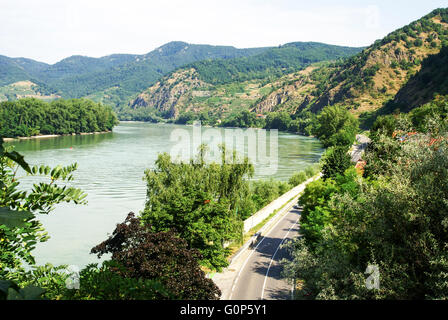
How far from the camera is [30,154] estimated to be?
2514 inches

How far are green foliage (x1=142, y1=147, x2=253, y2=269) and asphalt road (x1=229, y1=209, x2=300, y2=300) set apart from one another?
1.79 metres

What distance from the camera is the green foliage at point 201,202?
20781mm

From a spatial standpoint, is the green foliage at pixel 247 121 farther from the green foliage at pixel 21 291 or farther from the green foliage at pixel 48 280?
the green foliage at pixel 21 291

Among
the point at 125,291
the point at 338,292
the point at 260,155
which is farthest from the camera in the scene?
the point at 260,155

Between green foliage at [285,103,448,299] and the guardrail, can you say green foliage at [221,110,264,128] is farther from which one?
green foliage at [285,103,448,299]

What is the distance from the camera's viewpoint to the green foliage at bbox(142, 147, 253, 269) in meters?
20.8

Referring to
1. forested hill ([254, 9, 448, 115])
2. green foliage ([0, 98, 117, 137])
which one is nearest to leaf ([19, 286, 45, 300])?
green foliage ([0, 98, 117, 137])

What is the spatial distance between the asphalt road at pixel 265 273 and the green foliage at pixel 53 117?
82988 mm

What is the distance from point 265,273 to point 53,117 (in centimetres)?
10526

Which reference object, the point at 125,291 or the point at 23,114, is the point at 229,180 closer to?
the point at 125,291

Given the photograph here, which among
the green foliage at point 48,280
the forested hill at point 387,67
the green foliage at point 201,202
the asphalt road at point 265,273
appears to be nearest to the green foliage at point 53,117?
the green foliage at point 201,202

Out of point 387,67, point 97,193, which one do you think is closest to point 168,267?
point 97,193
